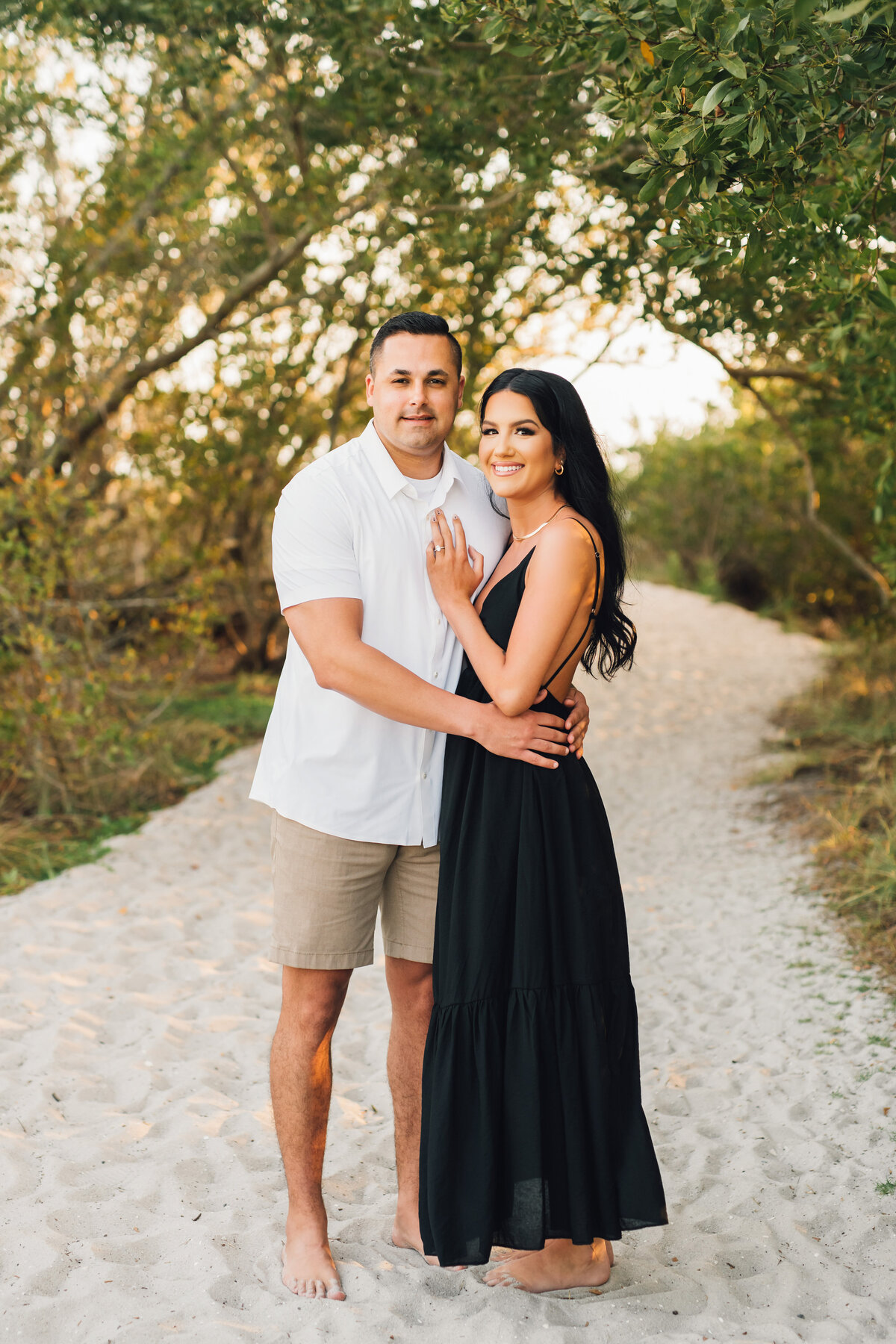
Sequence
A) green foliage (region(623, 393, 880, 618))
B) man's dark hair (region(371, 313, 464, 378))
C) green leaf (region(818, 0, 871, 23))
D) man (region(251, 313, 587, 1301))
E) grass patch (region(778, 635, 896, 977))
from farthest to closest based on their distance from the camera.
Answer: green foliage (region(623, 393, 880, 618))
grass patch (region(778, 635, 896, 977))
man's dark hair (region(371, 313, 464, 378))
man (region(251, 313, 587, 1301))
green leaf (region(818, 0, 871, 23))

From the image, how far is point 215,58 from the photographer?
4926mm

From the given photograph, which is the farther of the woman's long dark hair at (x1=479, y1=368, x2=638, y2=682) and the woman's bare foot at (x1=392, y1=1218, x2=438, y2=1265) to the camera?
the woman's bare foot at (x1=392, y1=1218, x2=438, y2=1265)

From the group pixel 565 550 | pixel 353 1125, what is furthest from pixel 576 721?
pixel 353 1125

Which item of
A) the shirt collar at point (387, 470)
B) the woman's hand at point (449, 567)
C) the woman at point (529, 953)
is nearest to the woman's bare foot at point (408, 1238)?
the woman at point (529, 953)

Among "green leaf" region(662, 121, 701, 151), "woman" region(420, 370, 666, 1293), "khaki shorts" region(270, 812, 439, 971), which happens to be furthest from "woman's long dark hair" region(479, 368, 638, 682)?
"khaki shorts" region(270, 812, 439, 971)

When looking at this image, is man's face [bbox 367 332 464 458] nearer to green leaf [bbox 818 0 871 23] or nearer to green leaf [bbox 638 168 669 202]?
green leaf [bbox 638 168 669 202]

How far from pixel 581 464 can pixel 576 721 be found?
1.95ft

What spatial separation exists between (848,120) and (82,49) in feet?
16.9

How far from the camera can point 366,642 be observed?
7.97ft

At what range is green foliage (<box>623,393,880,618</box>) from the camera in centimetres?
1243

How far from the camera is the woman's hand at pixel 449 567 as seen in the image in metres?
2.40

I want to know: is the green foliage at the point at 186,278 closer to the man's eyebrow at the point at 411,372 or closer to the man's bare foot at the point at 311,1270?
the man's eyebrow at the point at 411,372

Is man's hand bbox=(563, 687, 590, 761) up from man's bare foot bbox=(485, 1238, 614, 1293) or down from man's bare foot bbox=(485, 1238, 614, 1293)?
up

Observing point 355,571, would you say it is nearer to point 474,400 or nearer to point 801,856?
point 801,856
